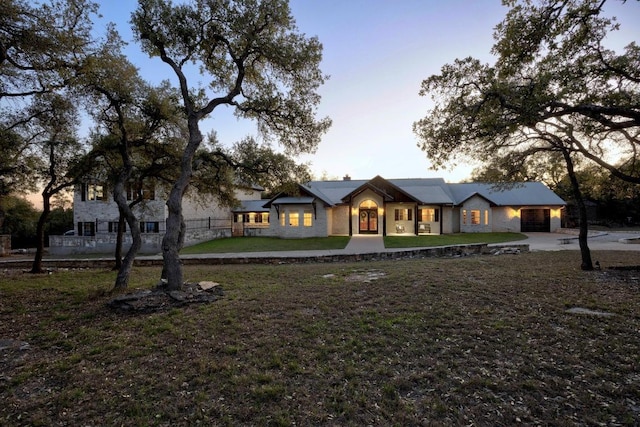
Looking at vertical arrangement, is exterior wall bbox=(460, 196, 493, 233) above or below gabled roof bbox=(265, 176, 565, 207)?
below

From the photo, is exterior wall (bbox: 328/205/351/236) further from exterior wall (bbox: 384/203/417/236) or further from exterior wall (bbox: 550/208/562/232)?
exterior wall (bbox: 550/208/562/232)

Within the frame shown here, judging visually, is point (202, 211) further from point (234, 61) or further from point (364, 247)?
point (234, 61)

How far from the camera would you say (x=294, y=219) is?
980 inches

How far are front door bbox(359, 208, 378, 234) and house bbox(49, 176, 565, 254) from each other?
0.08m

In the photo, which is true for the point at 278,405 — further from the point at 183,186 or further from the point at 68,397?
the point at 183,186

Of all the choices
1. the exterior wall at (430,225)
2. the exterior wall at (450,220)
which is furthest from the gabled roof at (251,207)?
the exterior wall at (450,220)

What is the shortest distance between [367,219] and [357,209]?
50.2 inches

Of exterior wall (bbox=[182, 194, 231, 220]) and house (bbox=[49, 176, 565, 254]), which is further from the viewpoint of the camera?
exterior wall (bbox=[182, 194, 231, 220])

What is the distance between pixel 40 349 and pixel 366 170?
227 feet

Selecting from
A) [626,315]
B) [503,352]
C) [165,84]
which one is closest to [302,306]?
[503,352]

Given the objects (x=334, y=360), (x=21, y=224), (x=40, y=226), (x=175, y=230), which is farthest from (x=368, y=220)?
(x=21, y=224)

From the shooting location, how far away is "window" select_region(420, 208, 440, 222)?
2688cm

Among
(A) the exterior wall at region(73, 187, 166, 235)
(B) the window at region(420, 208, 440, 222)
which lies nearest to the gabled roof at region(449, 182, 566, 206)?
(B) the window at region(420, 208, 440, 222)

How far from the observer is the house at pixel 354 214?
22.8 metres
